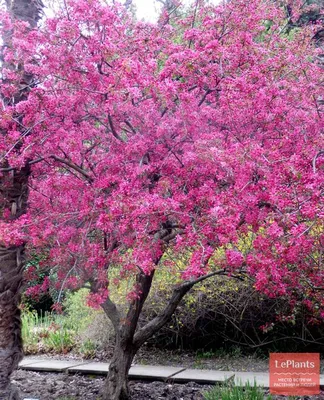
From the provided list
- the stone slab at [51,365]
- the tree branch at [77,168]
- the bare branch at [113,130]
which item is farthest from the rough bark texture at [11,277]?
the stone slab at [51,365]

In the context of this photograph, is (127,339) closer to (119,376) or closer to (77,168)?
(119,376)

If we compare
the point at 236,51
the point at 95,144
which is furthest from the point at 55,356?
the point at 236,51

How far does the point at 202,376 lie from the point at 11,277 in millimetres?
2991

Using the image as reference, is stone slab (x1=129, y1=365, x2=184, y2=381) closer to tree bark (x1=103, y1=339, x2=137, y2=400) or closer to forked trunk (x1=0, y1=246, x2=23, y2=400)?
tree bark (x1=103, y1=339, x2=137, y2=400)

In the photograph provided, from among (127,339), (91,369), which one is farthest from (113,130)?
(91,369)

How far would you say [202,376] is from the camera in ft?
19.5

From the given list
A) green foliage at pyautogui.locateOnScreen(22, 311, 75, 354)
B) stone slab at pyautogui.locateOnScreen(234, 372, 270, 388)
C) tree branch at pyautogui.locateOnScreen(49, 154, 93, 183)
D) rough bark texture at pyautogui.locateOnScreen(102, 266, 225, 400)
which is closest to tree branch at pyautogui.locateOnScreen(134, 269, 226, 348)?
rough bark texture at pyautogui.locateOnScreen(102, 266, 225, 400)

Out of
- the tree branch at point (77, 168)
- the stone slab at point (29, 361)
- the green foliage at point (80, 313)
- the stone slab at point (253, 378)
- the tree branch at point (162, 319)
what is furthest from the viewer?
the green foliage at point (80, 313)

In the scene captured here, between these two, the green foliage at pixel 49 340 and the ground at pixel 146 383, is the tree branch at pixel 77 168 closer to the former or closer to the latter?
the ground at pixel 146 383

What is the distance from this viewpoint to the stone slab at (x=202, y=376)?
5.74 meters

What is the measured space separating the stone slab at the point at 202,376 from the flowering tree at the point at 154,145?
1.35 metres

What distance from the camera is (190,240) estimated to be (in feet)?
11.4

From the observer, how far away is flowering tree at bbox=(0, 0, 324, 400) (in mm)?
3502

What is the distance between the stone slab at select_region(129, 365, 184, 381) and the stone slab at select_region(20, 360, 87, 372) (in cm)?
97
